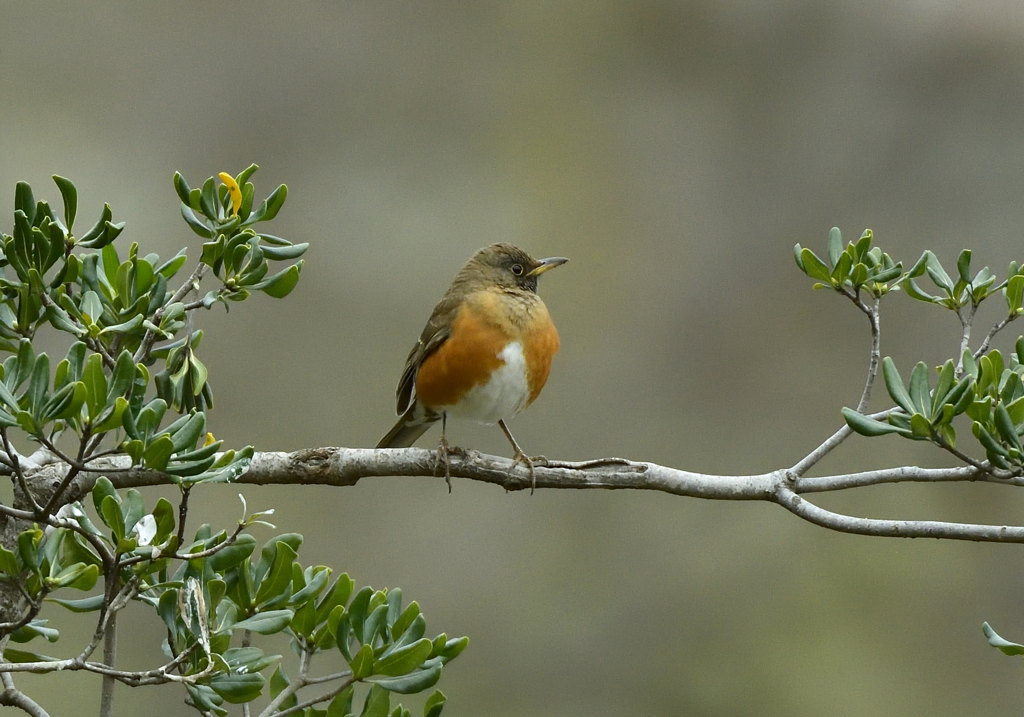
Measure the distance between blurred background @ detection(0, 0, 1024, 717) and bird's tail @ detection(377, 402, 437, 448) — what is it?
3.04 meters

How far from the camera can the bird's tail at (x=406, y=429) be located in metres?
3.64

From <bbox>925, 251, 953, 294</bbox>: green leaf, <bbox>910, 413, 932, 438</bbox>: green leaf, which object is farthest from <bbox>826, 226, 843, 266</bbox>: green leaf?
<bbox>910, 413, 932, 438</bbox>: green leaf

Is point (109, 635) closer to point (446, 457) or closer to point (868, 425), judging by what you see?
point (446, 457)

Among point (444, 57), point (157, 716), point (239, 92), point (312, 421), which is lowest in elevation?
point (157, 716)

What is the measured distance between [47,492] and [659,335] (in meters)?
6.20

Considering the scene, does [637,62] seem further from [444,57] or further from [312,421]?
[312,421]

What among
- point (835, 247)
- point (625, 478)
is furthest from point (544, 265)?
point (625, 478)

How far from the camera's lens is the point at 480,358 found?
3.36 m

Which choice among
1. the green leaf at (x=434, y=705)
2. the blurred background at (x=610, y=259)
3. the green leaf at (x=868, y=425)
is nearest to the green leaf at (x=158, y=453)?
the green leaf at (x=434, y=705)

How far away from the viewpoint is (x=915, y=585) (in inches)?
285

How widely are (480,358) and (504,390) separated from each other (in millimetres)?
129

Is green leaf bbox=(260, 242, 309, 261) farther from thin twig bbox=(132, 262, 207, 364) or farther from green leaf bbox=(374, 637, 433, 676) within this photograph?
green leaf bbox=(374, 637, 433, 676)

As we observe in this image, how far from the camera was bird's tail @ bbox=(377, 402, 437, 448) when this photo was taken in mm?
3639

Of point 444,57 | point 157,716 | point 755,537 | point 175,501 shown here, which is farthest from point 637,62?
point 157,716
